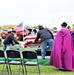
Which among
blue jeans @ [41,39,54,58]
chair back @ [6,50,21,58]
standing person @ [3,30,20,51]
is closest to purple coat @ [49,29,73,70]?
blue jeans @ [41,39,54,58]

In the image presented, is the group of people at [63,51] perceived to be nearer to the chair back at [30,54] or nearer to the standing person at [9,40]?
the chair back at [30,54]

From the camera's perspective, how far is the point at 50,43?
10719 millimetres

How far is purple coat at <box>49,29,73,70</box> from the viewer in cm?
894

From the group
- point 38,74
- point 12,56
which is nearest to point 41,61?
point 38,74

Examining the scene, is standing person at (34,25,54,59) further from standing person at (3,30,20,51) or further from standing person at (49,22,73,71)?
standing person at (3,30,20,51)

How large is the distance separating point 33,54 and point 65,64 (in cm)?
181

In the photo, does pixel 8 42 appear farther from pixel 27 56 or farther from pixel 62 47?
pixel 27 56

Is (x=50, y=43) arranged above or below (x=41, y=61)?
above

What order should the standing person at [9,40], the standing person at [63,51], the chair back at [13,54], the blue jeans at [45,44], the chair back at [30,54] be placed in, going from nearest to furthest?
the chair back at [30,54], the chair back at [13,54], the standing person at [63,51], the blue jeans at [45,44], the standing person at [9,40]

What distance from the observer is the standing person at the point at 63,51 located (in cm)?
894

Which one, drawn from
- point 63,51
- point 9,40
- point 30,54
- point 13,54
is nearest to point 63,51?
point 63,51

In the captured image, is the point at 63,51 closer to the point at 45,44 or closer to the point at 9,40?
the point at 45,44

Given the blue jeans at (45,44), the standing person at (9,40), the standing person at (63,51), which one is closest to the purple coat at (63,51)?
the standing person at (63,51)

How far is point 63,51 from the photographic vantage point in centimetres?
897
